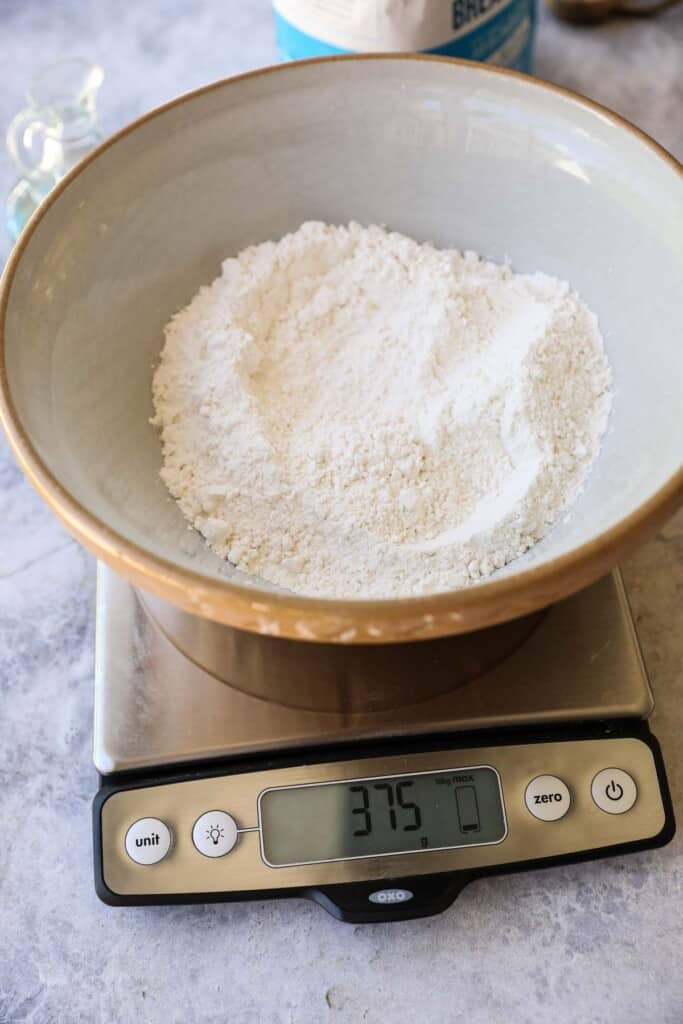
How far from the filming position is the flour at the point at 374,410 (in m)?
0.61

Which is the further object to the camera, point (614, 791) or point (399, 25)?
point (399, 25)

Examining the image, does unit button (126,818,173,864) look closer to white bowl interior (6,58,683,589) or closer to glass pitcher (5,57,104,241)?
white bowl interior (6,58,683,589)

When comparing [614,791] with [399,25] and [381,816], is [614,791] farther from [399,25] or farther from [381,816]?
[399,25]

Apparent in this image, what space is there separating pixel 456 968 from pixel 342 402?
38 cm

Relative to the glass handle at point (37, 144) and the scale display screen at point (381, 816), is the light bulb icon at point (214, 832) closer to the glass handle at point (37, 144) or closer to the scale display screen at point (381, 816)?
the scale display screen at point (381, 816)

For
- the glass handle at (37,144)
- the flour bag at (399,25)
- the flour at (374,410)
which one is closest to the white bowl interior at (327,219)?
the flour at (374,410)

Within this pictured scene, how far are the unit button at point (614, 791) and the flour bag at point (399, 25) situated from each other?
2.02ft

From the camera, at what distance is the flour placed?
24.1 inches

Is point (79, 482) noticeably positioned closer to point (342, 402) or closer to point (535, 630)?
point (342, 402)

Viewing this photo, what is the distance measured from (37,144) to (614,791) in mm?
770

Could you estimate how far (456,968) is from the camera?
0.58 m

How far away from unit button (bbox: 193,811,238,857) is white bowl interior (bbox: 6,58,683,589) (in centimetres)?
15

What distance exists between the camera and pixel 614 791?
60cm

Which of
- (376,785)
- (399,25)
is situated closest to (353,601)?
(376,785)
